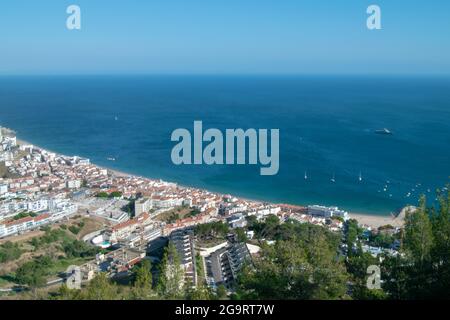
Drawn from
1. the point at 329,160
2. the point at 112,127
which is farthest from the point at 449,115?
the point at 112,127

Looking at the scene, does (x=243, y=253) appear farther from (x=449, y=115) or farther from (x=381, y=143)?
(x=449, y=115)

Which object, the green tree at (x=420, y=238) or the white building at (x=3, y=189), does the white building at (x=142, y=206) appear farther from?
the green tree at (x=420, y=238)

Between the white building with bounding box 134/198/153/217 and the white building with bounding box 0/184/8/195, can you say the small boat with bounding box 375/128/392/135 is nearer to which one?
the white building with bounding box 134/198/153/217

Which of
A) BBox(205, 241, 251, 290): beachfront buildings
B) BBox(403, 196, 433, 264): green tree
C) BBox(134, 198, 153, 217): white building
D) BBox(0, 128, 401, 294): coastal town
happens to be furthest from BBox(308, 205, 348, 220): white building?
BBox(403, 196, 433, 264): green tree

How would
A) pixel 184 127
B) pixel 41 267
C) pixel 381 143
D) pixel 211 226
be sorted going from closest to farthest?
pixel 41 267
pixel 211 226
pixel 381 143
pixel 184 127

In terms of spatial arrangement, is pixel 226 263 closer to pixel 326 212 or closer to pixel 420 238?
pixel 326 212

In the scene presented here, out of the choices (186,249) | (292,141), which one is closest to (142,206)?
(186,249)
